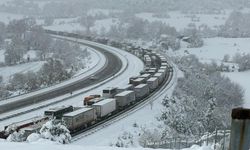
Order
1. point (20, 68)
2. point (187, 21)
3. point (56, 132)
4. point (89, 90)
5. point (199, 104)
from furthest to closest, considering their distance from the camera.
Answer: point (187, 21) → point (20, 68) → point (89, 90) → point (199, 104) → point (56, 132)

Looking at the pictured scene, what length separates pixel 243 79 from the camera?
80.0 metres

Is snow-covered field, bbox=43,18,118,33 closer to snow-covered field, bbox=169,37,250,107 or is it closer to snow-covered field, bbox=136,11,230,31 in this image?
snow-covered field, bbox=136,11,230,31

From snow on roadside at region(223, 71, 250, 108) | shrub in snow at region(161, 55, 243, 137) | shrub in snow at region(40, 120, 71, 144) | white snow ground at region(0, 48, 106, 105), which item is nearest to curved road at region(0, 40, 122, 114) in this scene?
white snow ground at region(0, 48, 106, 105)

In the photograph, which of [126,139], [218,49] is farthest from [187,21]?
[126,139]

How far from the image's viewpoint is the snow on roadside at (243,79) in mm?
64216

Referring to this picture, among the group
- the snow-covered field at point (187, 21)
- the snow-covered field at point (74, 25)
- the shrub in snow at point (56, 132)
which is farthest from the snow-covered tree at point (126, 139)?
the snow-covered field at point (187, 21)

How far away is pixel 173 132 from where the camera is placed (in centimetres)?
3541

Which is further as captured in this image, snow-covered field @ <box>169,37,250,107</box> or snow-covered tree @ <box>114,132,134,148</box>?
snow-covered field @ <box>169,37,250,107</box>

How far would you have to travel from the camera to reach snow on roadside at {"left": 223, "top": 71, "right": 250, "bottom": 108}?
211 ft

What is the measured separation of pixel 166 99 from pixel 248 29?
13174cm

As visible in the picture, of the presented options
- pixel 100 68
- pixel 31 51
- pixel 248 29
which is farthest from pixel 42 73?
pixel 248 29

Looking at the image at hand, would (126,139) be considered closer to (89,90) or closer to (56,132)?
(56,132)

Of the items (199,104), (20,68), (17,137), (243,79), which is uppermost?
(17,137)

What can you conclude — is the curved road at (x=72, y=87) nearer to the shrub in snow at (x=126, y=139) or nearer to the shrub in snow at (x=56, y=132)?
the shrub in snow at (x=126, y=139)
